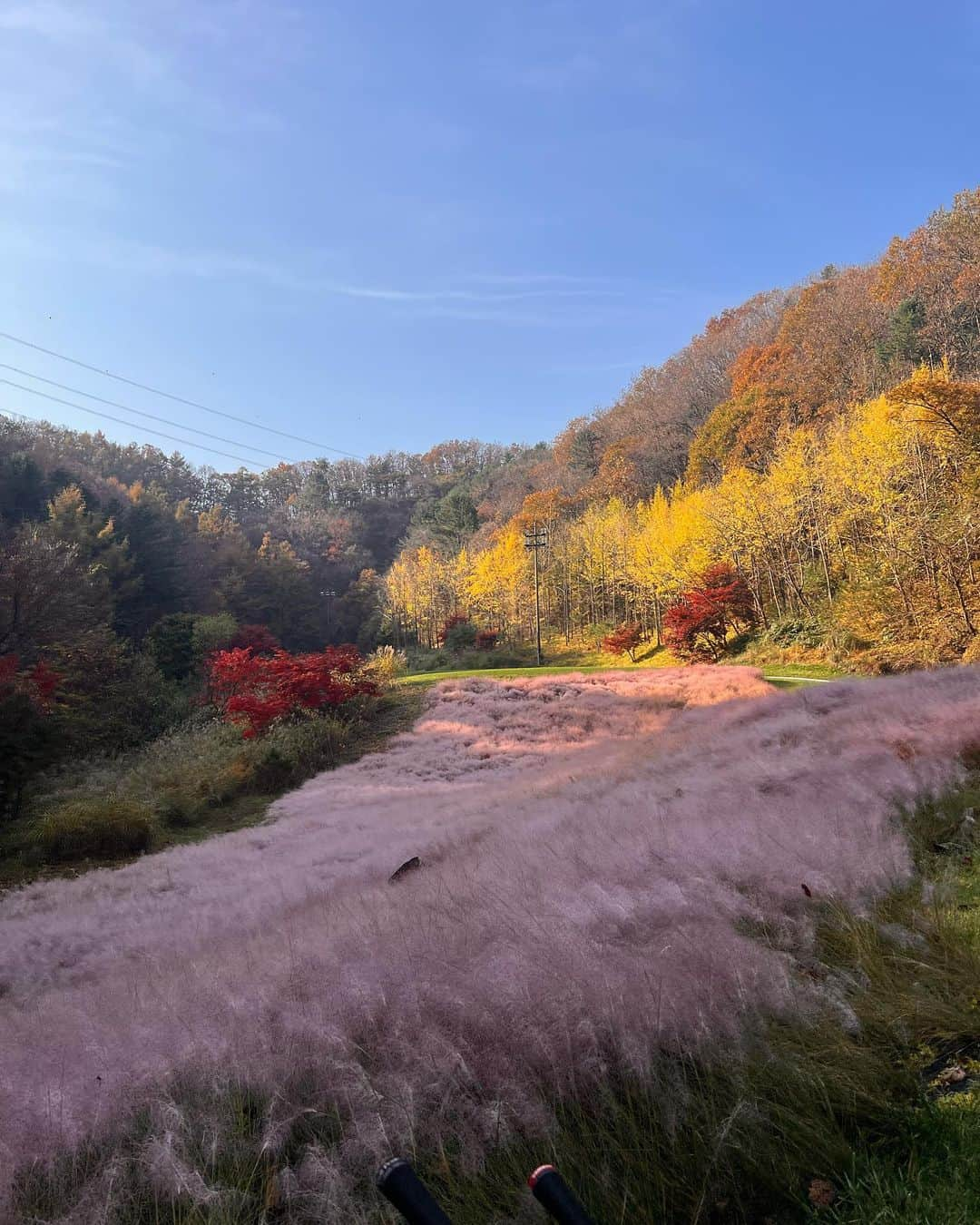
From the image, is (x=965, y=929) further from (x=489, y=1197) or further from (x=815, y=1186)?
(x=489, y=1197)

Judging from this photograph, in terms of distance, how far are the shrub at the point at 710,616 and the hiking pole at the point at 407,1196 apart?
23356mm

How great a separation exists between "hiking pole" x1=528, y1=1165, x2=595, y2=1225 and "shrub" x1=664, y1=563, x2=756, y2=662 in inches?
917

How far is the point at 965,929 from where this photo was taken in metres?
2.52

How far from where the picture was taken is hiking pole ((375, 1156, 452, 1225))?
913 millimetres

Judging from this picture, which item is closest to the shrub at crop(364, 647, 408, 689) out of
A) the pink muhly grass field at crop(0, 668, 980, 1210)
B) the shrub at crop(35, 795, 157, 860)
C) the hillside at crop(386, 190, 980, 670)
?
the hillside at crop(386, 190, 980, 670)

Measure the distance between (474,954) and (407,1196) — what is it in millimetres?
1441

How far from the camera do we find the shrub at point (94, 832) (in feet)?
31.4

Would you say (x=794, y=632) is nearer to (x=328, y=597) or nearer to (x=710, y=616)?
(x=710, y=616)

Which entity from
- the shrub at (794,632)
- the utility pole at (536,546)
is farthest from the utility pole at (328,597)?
the shrub at (794,632)

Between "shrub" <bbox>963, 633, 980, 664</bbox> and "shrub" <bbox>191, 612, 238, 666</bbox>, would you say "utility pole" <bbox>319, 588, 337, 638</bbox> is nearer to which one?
"shrub" <bbox>191, 612, 238, 666</bbox>

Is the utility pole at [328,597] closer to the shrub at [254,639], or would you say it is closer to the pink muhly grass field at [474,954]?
the shrub at [254,639]

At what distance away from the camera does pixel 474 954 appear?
91.2 inches

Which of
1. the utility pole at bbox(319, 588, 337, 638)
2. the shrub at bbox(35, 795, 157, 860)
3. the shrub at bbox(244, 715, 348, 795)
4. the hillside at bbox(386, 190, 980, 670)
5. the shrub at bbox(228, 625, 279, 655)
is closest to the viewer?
the shrub at bbox(35, 795, 157, 860)

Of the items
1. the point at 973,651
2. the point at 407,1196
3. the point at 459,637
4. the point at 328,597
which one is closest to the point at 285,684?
the point at 973,651
